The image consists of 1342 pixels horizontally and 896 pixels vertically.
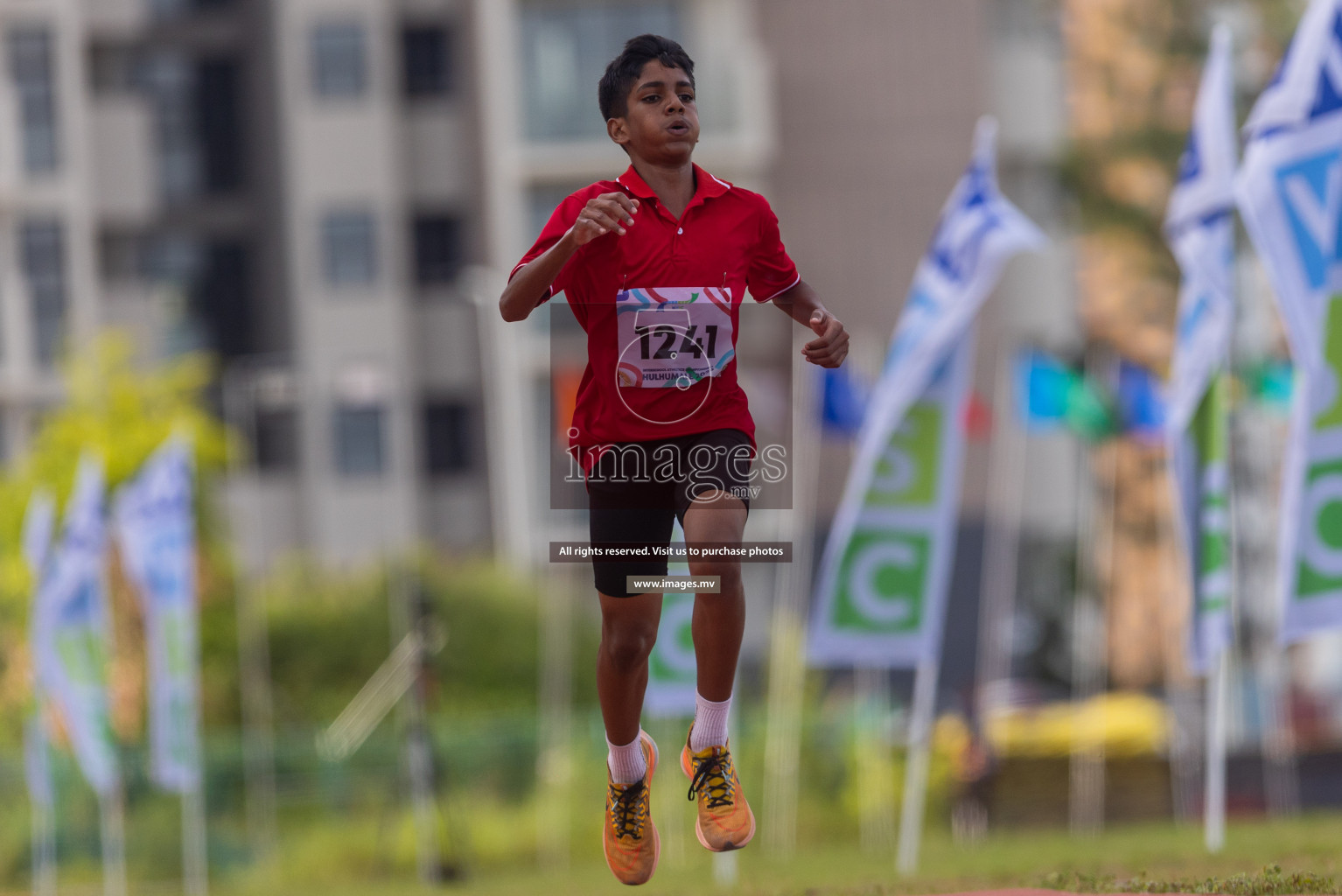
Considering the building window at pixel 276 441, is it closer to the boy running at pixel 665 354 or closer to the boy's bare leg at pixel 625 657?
the boy's bare leg at pixel 625 657

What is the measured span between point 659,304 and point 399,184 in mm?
31575

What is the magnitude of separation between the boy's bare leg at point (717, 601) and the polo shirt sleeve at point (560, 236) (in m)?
0.90

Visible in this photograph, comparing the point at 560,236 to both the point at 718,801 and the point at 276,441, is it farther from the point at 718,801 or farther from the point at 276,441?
the point at 276,441

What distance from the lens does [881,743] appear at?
22.5 meters

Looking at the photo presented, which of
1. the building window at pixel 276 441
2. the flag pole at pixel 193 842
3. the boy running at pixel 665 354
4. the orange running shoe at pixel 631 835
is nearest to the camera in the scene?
the boy running at pixel 665 354

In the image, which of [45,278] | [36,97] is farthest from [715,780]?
[36,97]

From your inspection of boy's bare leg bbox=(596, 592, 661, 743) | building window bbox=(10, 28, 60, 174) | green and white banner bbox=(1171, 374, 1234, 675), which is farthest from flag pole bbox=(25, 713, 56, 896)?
building window bbox=(10, 28, 60, 174)

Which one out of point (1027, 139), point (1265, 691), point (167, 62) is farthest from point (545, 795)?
point (167, 62)

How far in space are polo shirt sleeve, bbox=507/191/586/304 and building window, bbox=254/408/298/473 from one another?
31621 millimetres

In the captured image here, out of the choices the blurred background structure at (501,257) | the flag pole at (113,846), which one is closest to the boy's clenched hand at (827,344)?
the flag pole at (113,846)

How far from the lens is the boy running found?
654cm

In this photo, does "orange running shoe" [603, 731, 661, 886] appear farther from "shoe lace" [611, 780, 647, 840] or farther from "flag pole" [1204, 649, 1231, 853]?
"flag pole" [1204, 649, 1231, 853]

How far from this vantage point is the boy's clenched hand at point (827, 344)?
21.7ft

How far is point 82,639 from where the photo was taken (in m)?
19.9
